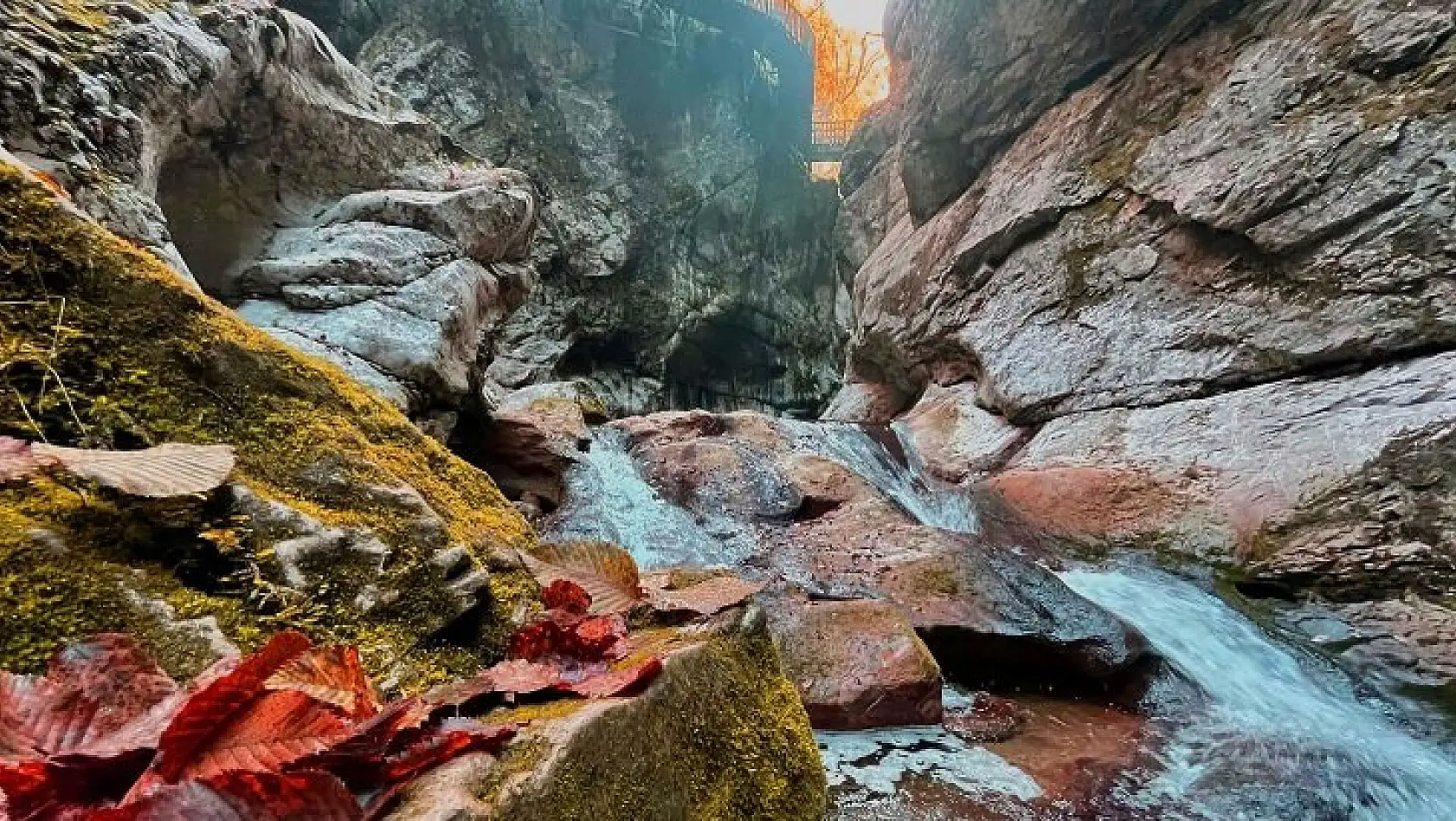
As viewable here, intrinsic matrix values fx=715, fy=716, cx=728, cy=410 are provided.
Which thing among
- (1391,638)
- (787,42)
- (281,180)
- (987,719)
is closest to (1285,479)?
(1391,638)

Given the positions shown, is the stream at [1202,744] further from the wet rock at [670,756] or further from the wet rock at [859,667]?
the wet rock at [670,756]

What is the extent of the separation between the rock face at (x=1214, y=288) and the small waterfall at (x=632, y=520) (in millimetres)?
4391

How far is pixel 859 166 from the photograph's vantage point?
80.0 ft

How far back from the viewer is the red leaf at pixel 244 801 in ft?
2.83

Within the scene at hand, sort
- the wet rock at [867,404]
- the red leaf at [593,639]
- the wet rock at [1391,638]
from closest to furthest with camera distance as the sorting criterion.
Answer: the red leaf at [593,639] < the wet rock at [1391,638] < the wet rock at [867,404]

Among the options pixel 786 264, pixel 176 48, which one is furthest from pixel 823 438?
pixel 786 264

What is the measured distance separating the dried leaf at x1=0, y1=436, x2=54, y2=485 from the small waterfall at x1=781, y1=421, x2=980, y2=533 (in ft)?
25.4

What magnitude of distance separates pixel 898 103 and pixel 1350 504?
18.3 metres

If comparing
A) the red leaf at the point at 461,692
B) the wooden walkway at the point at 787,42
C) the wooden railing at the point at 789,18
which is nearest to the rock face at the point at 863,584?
the red leaf at the point at 461,692

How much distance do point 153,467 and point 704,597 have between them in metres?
1.53

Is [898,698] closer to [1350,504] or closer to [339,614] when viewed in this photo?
[339,614]

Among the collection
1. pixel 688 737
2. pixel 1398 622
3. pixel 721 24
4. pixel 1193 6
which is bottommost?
pixel 1398 622

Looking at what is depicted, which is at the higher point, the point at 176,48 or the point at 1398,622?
the point at 176,48

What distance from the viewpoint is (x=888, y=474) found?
34.0 ft
